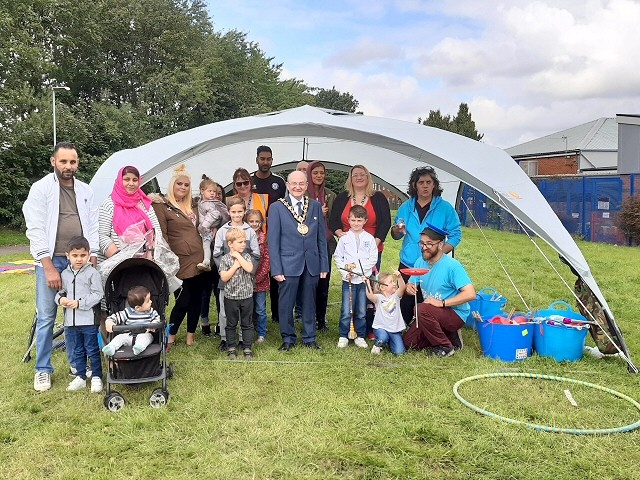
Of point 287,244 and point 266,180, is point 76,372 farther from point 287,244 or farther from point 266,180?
point 266,180

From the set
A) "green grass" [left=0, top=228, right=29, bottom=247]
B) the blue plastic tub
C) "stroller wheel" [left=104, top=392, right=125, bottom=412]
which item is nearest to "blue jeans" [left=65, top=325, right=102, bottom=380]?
"stroller wheel" [left=104, top=392, right=125, bottom=412]

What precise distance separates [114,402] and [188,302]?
154 centimetres

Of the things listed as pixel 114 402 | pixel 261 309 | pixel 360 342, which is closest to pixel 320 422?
pixel 114 402

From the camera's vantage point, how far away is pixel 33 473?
2.99 m

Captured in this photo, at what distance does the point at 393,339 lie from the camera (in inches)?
204

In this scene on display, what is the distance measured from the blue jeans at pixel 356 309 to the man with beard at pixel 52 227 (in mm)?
2376

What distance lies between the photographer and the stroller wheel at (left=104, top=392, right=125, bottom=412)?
3.83m

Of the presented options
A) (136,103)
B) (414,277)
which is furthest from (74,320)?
(136,103)

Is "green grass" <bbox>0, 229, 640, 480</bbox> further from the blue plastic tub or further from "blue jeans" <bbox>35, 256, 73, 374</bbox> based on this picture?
"blue jeans" <bbox>35, 256, 73, 374</bbox>

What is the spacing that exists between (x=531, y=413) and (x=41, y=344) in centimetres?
369

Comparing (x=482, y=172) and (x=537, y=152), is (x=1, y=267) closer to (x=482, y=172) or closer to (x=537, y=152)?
(x=482, y=172)

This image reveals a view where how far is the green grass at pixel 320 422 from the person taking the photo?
10.1 feet

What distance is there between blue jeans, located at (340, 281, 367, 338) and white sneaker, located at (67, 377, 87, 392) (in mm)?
2405

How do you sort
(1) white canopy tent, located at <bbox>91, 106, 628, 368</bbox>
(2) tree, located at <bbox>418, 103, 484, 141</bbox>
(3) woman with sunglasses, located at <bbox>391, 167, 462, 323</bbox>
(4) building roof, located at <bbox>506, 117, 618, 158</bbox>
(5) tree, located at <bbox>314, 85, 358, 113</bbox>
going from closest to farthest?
(1) white canopy tent, located at <bbox>91, 106, 628, 368</bbox>
(3) woman with sunglasses, located at <bbox>391, 167, 462, 323</bbox>
(4) building roof, located at <bbox>506, 117, 618, 158</bbox>
(2) tree, located at <bbox>418, 103, 484, 141</bbox>
(5) tree, located at <bbox>314, 85, 358, 113</bbox>
